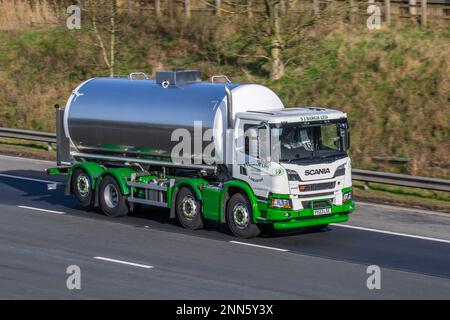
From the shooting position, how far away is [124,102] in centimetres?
2098

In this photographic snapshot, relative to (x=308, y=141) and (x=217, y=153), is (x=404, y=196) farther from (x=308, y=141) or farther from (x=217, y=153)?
(x=217, y=153)

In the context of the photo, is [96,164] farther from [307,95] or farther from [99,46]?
[99,46]

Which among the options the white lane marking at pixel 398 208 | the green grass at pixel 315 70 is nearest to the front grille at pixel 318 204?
the white lane marking at pixel 398 208

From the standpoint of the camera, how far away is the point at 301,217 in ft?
62.0

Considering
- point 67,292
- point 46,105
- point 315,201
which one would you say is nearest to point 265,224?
point 315,201

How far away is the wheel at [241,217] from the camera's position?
750 inches

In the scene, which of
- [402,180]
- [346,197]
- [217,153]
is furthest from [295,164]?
[402,180]

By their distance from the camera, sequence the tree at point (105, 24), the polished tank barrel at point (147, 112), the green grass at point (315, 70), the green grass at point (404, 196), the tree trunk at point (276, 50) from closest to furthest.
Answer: the polished tank barrel at point (147, 112) → the green grass at point (404, 196) → the green grass at point (315, 70) → the tree trunk at point (276, 50) → the tree at point (105, 24)

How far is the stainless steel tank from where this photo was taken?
765 inches

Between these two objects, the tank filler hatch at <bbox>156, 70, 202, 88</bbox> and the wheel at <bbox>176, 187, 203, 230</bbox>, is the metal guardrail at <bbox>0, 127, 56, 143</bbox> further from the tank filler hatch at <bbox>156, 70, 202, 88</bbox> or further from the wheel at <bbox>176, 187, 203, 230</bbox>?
the wheel at <bbox>176, 187, 203, 230</bbox>

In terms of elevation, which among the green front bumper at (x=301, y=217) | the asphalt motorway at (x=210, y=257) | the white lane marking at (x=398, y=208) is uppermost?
the green front bumper at (x=301, y=217)

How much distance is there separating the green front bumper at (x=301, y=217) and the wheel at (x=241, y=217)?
1.42 ft

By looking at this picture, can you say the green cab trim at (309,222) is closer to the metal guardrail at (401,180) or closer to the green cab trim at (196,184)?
the green cab trim at (196,184)

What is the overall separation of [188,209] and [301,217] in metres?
2.59
